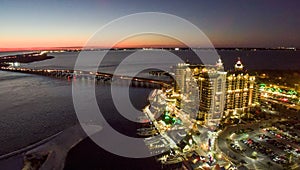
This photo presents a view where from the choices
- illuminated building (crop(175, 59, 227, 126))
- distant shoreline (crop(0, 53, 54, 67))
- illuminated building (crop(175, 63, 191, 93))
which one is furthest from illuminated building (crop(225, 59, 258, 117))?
distant shoreline (crop(0, 53, 54, 67))

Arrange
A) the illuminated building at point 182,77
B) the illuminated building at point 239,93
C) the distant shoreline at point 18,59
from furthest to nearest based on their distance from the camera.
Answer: the distant shoreline at point 18,59 < the illuminated building at point 182,77 < the illuminated building at point 239,93

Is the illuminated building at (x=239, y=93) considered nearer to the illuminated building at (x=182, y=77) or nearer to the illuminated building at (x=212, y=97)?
the illuminated building at (x=212, y=97)

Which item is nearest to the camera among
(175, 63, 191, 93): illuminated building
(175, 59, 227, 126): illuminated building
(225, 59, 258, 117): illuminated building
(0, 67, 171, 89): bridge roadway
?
(175, 59, 227, 126): illuminated building

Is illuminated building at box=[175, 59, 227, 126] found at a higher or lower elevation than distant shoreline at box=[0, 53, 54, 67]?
lower

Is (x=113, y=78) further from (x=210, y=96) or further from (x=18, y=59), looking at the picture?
(x=18, y=59)

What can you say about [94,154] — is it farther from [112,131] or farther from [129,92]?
[129,92]

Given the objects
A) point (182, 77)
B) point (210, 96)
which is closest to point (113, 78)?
point (182, 77)

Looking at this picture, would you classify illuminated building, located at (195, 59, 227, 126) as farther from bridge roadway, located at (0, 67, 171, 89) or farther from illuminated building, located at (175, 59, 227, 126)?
bridge roadway, located at (0, 67, 171, 89)

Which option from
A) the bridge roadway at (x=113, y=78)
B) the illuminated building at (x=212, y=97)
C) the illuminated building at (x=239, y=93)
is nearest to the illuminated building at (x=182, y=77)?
the illuminated building at (x=212, y=97)

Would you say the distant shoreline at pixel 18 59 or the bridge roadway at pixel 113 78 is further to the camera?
the distant shoreline at pixel 18 59
